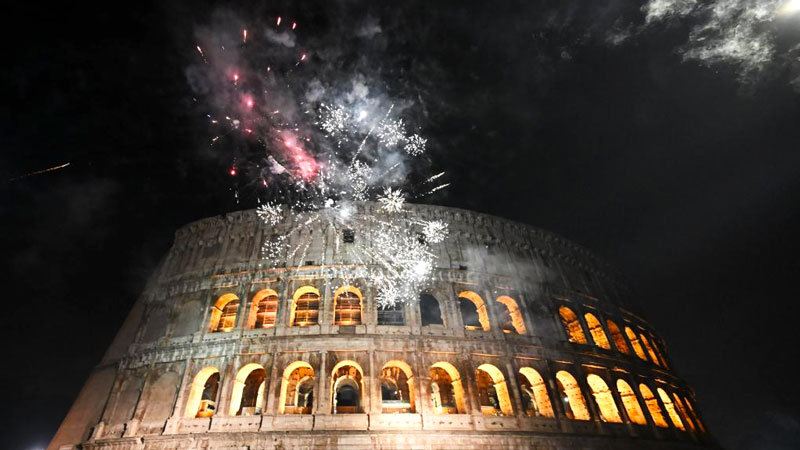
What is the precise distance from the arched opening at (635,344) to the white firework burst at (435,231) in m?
12.9

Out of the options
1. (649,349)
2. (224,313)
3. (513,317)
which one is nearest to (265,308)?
(224,313)

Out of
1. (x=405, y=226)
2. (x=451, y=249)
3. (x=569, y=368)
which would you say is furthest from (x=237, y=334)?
(x=569, y=368)

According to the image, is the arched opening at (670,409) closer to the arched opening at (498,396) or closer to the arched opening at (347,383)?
the arched opening at (498,396)

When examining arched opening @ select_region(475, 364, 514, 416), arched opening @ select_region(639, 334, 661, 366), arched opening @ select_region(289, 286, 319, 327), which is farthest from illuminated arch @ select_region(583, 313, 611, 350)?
arched opening @ select_region(289, 286, 319, 327)

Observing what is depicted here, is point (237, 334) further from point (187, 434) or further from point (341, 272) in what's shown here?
point (341, 272)

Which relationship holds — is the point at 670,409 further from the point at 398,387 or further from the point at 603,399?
the point at 398,387

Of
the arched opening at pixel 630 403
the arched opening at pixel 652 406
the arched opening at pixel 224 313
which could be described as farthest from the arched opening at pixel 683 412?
the arched opening at pixel 224 313

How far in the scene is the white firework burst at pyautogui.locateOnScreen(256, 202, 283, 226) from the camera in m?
20.5

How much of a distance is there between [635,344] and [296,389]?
2011 cm

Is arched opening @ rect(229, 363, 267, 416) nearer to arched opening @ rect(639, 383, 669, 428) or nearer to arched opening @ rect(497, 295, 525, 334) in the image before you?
arched opening @ rect(497, 295, 525, 334)

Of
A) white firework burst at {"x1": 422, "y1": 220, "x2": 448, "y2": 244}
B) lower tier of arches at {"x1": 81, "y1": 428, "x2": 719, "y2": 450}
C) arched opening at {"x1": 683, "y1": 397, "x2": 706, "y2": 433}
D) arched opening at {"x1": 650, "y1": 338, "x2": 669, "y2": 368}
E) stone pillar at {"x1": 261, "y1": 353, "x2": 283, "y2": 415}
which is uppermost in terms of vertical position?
white firework burst at {"x1": 422, "y1": 220, "x2": 448, "y2": 244}

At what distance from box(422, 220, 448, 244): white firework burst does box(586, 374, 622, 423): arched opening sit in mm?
10155

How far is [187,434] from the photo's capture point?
572 inches

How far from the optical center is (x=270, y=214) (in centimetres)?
2069
